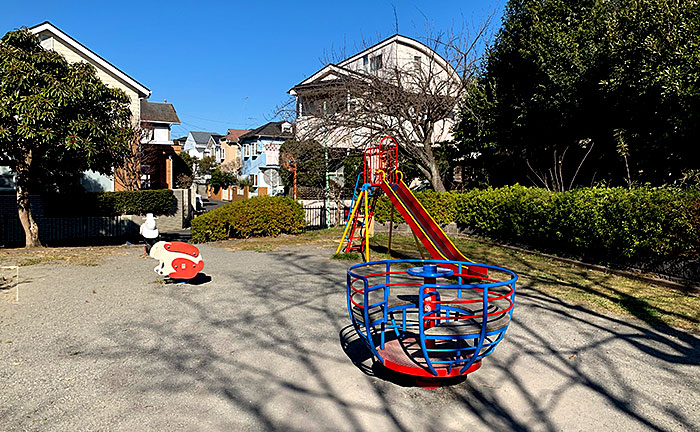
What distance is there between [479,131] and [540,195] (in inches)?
290

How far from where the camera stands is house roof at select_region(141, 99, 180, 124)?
29.1 meters

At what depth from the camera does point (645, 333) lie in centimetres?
596

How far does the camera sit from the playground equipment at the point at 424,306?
13.2ft

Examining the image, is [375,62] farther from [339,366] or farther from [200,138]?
[200,138]

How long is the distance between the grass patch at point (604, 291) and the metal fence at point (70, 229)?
40.3ft

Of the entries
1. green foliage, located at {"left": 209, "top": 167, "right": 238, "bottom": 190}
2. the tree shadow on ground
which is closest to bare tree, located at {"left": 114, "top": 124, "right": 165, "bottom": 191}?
the tree shadow on ground

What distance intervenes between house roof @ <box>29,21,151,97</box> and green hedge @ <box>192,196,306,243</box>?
1263 centimetres

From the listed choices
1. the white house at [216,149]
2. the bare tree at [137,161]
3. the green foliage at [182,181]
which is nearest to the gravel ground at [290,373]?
the bare tree at [137,161]

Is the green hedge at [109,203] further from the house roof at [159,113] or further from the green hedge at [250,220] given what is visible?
the house roof at [159,113]

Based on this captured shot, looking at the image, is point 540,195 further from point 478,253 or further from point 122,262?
point 122,262

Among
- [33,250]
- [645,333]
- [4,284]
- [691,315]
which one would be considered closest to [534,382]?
[645,333]

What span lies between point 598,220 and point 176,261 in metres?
8.41

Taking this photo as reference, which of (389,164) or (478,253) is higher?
(389,164)

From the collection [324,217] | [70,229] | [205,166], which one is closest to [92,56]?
[70,229]
